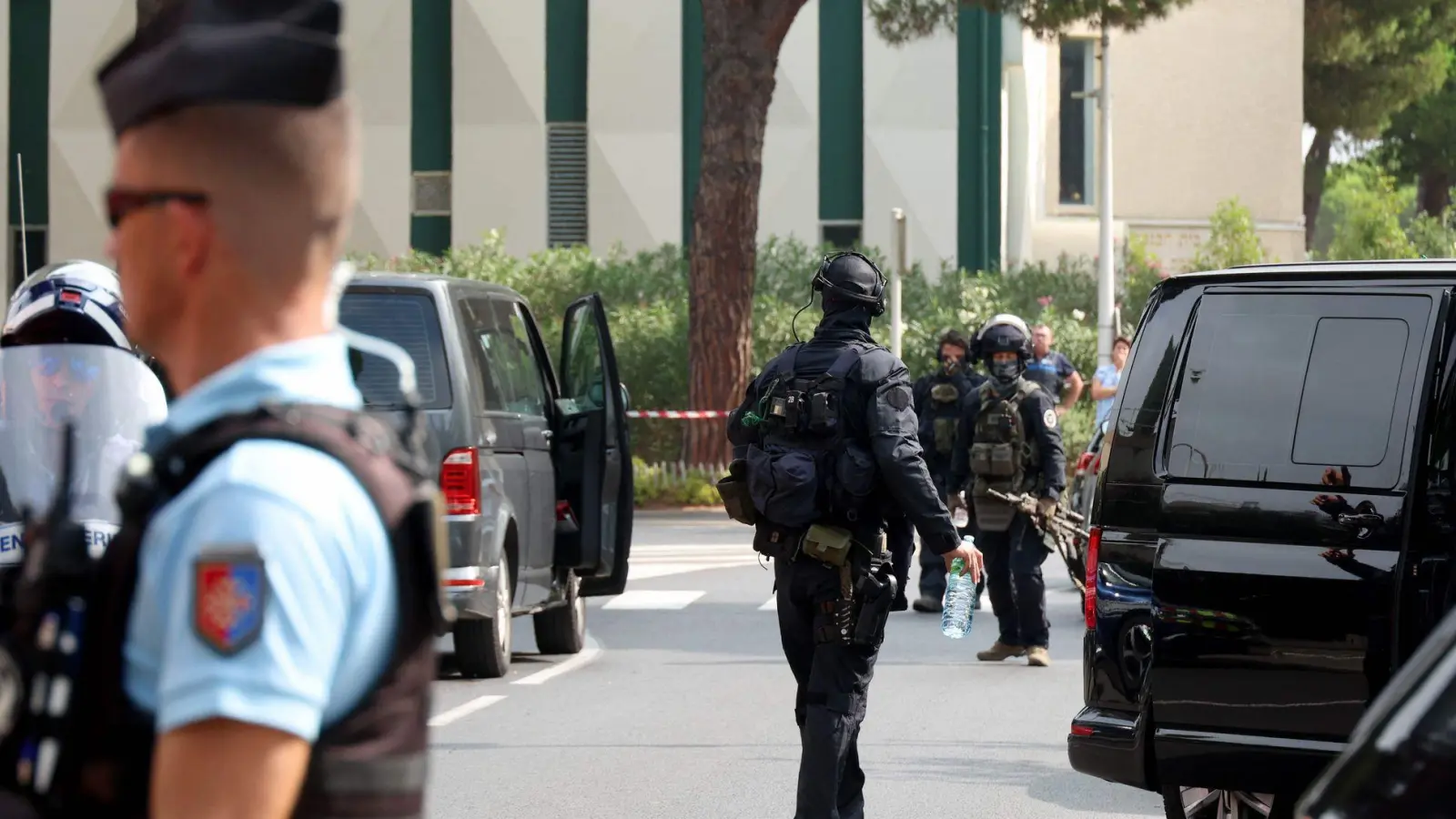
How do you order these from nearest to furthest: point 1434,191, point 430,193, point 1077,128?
point 430,193 → point 1077,128 → point 1434,191

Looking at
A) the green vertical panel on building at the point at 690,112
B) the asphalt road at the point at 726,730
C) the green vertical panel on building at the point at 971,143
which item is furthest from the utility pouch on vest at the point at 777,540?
the green vertical panel on building at the point at 971,143

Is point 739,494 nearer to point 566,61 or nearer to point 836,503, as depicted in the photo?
point 836,503

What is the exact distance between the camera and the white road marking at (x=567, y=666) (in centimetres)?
1154

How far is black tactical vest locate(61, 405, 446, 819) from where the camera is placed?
1.98 meters

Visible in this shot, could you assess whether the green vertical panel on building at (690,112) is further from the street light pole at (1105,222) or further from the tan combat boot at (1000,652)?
the tan combat boot at (1000,652)

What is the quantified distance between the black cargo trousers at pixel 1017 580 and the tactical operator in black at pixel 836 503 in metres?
5.27

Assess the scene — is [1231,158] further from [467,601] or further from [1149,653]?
[1149,653]

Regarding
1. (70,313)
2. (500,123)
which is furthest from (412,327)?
(500,123)

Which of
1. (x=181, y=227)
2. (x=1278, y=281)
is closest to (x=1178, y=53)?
(x=1278, y=281)

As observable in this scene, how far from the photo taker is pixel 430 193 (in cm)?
3316

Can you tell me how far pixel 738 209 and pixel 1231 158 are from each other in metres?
15.2

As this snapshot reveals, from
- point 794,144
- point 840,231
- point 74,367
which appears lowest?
point 74,367

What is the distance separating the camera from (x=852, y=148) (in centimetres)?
3256

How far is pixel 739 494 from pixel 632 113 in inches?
1012
